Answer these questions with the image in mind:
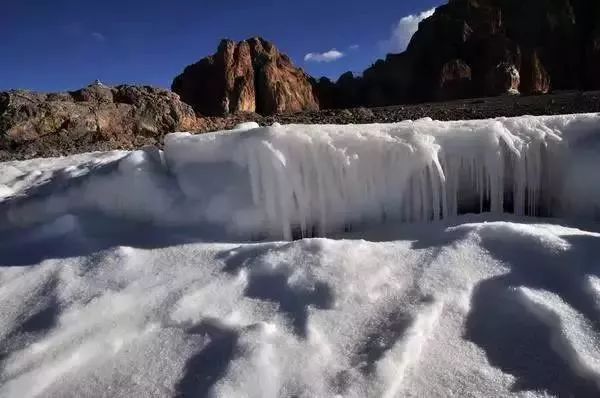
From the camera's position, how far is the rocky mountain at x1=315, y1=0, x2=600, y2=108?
3694cm

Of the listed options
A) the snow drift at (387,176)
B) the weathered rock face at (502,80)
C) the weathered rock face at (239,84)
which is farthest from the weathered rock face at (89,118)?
the weathered rock face at (502,80)

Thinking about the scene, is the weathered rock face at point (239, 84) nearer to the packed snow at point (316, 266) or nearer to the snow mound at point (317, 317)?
the packed snow at point (316, 266)

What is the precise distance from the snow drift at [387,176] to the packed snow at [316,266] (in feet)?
0.04

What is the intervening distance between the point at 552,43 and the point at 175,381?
1714 inches

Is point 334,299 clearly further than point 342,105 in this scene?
No

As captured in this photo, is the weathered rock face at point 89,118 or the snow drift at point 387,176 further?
the weathered rock face at point 89,118

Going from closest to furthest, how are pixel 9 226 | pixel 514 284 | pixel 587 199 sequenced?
pixel 514 284, pixel 587 199, pixel 9 226

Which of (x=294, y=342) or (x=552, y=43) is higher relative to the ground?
(x=552, y=43)

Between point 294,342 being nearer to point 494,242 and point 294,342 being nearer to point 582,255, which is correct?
point 494,242

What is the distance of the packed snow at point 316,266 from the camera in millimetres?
2373

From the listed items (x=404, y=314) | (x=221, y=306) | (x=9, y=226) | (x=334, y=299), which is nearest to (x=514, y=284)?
(x=404, y=314)

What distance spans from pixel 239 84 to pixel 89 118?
29557 millimetres

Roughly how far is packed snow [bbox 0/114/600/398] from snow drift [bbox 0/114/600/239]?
0.01m

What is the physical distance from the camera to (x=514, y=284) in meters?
2.77
